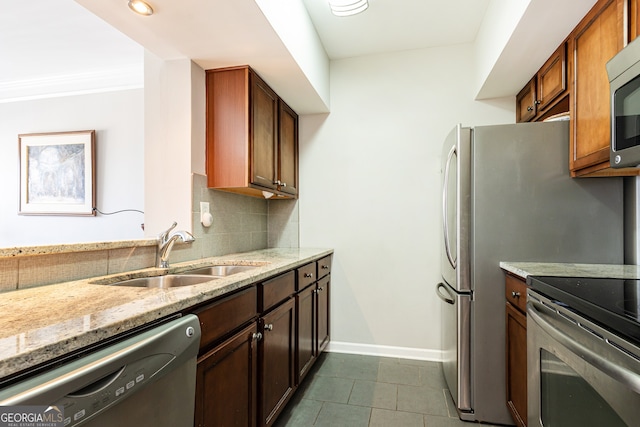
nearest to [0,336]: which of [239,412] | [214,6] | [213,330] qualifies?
[213,330]

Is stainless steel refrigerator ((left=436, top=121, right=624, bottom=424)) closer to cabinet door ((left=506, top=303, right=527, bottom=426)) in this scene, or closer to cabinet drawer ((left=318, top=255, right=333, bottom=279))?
cabinet door ((left=506, top=303, right=527, bottom=426))

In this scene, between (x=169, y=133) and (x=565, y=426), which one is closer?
(x=565, y=426)

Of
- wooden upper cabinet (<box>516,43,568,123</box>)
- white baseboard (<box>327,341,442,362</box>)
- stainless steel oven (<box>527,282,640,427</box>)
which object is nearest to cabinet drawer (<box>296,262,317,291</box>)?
white baseboard (<box>327,341,442,362</box>)

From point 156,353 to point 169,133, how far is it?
1.51m

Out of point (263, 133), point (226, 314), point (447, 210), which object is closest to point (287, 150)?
point (263, 133)

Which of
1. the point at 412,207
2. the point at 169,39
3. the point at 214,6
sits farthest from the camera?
the point at 412,207

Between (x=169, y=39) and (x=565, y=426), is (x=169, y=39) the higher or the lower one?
the higher one

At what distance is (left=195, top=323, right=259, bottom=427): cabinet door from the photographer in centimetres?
107

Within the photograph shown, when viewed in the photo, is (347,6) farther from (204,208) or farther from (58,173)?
(58,173)

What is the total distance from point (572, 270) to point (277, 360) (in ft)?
4.86

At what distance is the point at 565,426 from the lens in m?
1.10

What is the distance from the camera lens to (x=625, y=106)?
1.18 metres

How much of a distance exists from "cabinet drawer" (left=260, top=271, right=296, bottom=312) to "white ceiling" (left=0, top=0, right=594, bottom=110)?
1256 mm

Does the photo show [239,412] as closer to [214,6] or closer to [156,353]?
[156,353]
